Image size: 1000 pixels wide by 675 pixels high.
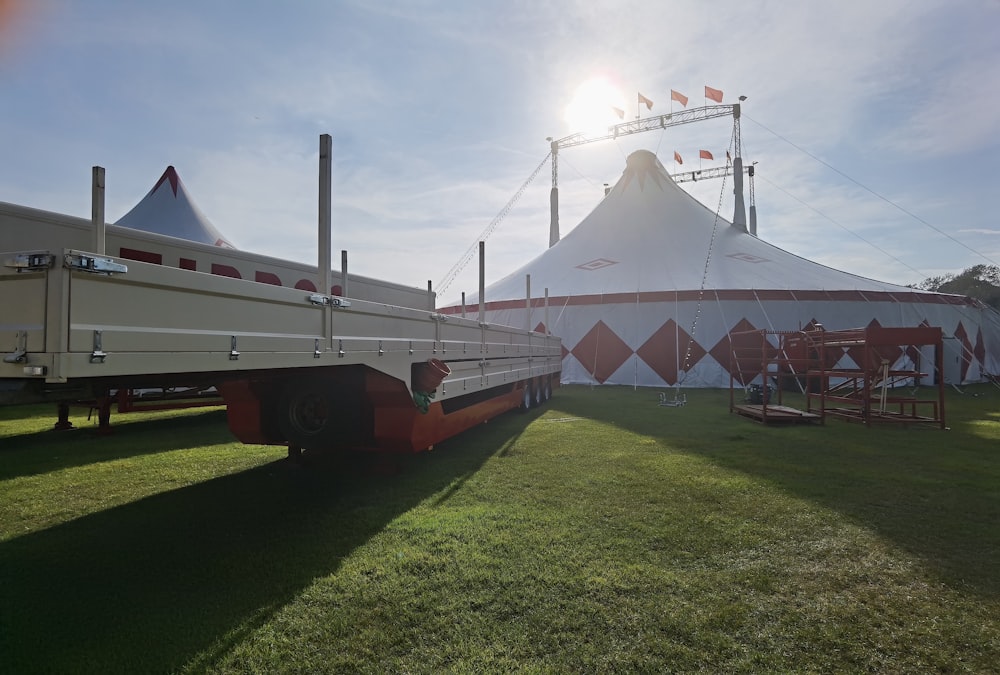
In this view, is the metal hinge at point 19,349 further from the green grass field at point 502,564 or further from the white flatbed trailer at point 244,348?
the green grass field at point 502,564

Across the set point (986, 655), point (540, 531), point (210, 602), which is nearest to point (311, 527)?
point (210, 602)

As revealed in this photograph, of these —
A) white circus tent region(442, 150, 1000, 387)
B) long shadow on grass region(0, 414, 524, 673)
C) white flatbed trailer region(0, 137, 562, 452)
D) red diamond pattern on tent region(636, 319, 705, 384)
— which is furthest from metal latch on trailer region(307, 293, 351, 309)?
red diamond pattern on tent region(636, 319, 705, 384)

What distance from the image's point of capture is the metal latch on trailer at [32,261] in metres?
1.83

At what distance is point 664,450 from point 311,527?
13.6ft

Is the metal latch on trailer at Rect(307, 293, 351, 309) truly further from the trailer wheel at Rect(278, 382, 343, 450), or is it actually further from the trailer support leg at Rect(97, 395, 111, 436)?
the trailer support leg at Rect(97, 395, 111, 436)

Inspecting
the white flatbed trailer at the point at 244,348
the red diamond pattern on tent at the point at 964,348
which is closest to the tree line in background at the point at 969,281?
the red diamond pattern on tent at the point at 964,348

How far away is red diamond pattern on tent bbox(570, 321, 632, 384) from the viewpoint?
15.6m

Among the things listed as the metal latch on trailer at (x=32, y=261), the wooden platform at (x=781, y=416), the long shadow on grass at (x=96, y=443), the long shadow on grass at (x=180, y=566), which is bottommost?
the long shadow on grass at (x=180, y=566)

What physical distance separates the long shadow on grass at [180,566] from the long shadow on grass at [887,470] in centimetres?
332

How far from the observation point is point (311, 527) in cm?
360

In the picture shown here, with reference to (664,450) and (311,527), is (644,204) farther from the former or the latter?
(311,527)

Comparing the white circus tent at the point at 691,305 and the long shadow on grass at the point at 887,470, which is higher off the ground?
Result: the white circus tent at the point at 691,305

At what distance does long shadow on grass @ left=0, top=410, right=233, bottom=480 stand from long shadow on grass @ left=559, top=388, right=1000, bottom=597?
20.5 ft

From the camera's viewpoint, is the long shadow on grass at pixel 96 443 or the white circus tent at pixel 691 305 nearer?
the long shadow on grass at pixel 96 443
